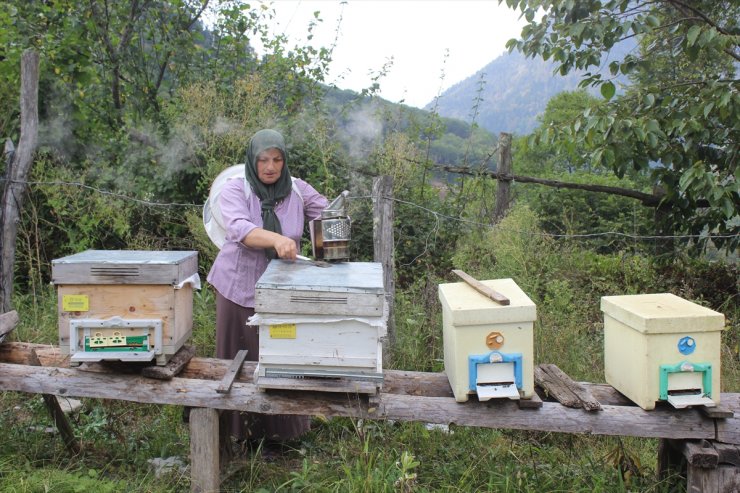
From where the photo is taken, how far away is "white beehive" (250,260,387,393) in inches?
110

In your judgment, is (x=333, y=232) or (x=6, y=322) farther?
(x=6, y=322)

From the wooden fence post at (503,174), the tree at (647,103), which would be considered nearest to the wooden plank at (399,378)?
the tree at (647,103)

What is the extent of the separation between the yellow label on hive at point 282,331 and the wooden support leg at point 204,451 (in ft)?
2.01

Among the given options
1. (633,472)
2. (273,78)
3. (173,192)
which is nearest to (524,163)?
(273,78)

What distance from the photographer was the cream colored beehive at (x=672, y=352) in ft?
9.07

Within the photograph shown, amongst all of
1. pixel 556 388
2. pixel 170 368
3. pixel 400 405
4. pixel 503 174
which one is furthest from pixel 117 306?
pixel 503 174

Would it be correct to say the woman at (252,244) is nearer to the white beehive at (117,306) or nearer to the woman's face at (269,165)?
the woman's face at (269,165)

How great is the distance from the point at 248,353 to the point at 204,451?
31.7 inches

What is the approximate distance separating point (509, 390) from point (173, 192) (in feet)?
15.5

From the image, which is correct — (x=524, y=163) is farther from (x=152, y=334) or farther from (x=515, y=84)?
(x=515, y=84)

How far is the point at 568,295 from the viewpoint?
203 inches

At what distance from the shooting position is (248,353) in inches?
150

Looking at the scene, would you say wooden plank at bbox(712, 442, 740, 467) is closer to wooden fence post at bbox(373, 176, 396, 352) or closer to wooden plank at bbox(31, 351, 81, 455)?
wooden fence post at bbox(373, 176, 396, 352)

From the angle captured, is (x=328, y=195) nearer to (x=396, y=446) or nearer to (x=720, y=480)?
(x=396, y=446)
